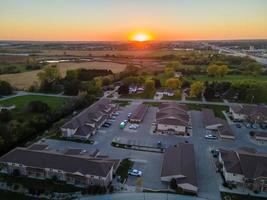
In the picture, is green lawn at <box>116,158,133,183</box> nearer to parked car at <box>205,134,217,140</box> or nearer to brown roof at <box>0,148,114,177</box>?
brown roof at <box>0,148,114,177</box>

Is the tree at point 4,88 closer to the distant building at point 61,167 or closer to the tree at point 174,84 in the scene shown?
the distant building at point 61,167

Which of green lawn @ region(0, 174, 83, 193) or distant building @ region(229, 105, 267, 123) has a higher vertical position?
distant building @ region(229, 105, 267, 123)

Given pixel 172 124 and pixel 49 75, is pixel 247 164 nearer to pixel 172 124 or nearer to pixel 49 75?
pixel 172 124

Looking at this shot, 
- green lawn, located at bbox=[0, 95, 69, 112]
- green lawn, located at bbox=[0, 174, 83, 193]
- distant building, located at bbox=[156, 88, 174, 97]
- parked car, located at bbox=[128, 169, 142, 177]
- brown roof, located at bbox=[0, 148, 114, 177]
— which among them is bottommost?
green lawn, located at bbox=[0, 174, 83, 193]

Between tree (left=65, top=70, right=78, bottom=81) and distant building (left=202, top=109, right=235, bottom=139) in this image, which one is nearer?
distant building (left=202, top=109, right=235, bottom=139)

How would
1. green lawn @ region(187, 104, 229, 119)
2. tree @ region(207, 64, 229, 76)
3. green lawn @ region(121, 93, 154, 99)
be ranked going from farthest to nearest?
tree @ region(207, 64, 229, 76), green lawn @ region(121, 93, 154, 99), green lawn @ region(187, 104, 229, 119)

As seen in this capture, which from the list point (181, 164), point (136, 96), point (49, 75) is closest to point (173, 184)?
point (181, 164)

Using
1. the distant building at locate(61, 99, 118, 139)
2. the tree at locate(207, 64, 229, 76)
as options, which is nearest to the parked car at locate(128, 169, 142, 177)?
the distant building at locate(61, 99, 118, 139)

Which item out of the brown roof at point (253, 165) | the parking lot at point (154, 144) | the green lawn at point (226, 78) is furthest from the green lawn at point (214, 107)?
the green lawn at point (226, 78)
